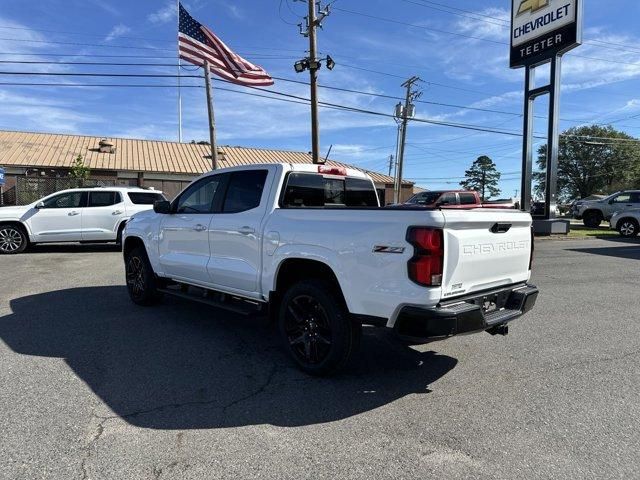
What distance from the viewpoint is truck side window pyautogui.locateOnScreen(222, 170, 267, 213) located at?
510 centimetres

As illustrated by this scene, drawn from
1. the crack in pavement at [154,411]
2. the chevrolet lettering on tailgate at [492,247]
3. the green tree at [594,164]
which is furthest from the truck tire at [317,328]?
the green tree at [594,164]

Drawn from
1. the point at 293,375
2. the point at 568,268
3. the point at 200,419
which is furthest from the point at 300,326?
the point at 568,268

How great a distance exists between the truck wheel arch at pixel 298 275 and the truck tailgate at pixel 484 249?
94cm

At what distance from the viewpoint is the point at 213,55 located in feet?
58.4

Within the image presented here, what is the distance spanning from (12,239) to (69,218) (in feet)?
4.94

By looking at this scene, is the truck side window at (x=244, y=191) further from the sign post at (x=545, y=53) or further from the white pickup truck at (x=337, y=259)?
the sign post at (x=545, y=53)

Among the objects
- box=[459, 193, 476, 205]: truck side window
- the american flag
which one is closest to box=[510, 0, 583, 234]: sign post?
box=[459, 193, 476, 205]: truck side window

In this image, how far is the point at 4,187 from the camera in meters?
28.5

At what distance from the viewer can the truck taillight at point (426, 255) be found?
3.53 meters

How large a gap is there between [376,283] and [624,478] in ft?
6.23

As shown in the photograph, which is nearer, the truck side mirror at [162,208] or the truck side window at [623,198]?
the truck side mirror at [162,208]

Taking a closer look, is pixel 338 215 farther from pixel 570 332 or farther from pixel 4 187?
pixel 4 187

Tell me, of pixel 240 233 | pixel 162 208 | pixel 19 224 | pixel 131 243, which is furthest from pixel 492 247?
pixel 19 224

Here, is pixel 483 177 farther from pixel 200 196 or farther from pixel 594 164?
pixel 200 196
